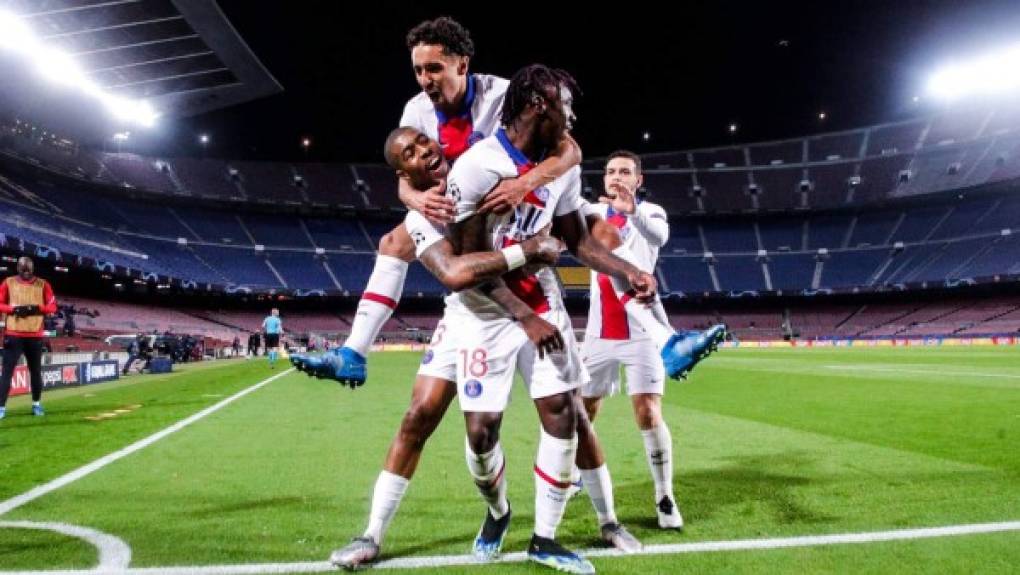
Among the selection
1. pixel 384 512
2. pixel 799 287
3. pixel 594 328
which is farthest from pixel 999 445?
pixel 799 287

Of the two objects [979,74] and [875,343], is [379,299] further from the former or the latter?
[979,74]

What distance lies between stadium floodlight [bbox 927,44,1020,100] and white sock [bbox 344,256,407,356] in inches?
2087

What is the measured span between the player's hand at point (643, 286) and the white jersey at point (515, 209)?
412mm

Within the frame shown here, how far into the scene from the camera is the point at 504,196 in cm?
317

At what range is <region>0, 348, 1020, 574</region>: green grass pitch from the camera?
11.5ft

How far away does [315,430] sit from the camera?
853 cm

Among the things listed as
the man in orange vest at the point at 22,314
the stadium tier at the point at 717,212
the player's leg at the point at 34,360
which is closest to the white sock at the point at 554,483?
the man in orange vest at the point at 22,314

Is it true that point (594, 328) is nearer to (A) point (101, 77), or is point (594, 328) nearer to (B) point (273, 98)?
(A) point (101, 77)

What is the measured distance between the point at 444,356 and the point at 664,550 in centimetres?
155

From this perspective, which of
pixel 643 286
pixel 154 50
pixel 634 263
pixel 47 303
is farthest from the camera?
pixel 154 50

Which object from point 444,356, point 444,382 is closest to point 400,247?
point 444,356

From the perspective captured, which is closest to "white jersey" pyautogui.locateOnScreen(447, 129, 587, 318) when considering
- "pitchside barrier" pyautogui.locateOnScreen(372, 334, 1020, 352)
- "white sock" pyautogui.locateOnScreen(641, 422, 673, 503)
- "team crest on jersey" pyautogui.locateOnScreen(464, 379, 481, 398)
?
"team crest on jersey" pyautogui.locateOnScreen(464, 379, 481, 398)

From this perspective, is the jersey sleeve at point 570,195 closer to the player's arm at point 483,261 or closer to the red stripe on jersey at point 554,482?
the player's arm at point 483,261

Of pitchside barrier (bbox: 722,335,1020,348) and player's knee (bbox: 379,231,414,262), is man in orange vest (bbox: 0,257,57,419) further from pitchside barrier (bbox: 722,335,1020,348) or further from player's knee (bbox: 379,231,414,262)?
pitchside barrier (bbox: 722,335,1020,348)
